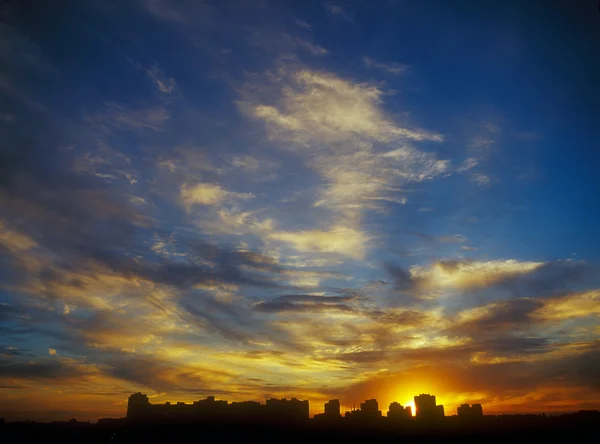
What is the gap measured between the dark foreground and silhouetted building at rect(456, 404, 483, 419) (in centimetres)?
300

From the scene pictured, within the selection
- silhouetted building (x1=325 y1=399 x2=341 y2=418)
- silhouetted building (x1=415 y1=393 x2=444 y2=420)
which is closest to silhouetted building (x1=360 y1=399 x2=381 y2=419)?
silhouetted building (x1=325 y1=399 x2=341 y2=418)

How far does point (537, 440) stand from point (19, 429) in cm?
12180

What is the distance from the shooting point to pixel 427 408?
95.2 metres

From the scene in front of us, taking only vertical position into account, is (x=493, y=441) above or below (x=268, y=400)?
below

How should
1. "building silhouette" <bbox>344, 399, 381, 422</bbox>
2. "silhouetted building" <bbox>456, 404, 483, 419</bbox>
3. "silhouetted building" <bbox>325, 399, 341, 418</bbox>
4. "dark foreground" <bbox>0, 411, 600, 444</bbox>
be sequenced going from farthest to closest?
"silhouetted building" <bbox>325, 399, 341, 418</bbox>
"building silhouette" <bbox>344, 399, 381, 422</bbox>
"silhouetted building" <bbox>456, 404, 483, 419</bbox>
"dark foreground" <bbox>0, 411, 600, 444</bbox>

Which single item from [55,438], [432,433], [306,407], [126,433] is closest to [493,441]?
[432,433]

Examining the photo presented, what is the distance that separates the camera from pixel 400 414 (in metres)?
113

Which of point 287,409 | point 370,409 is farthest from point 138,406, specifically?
point 370,409

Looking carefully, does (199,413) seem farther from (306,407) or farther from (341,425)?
(341,425)

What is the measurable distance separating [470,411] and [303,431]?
140 ft

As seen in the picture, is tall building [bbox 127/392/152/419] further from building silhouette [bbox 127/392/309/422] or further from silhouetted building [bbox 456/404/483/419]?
silhouetted building [bbox 456/404/483/419]

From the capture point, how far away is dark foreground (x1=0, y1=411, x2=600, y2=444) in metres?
76.4

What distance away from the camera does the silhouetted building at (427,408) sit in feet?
304

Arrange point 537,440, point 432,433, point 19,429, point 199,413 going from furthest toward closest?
point 199,413
point 19,429
point 432,433
point 537,440
